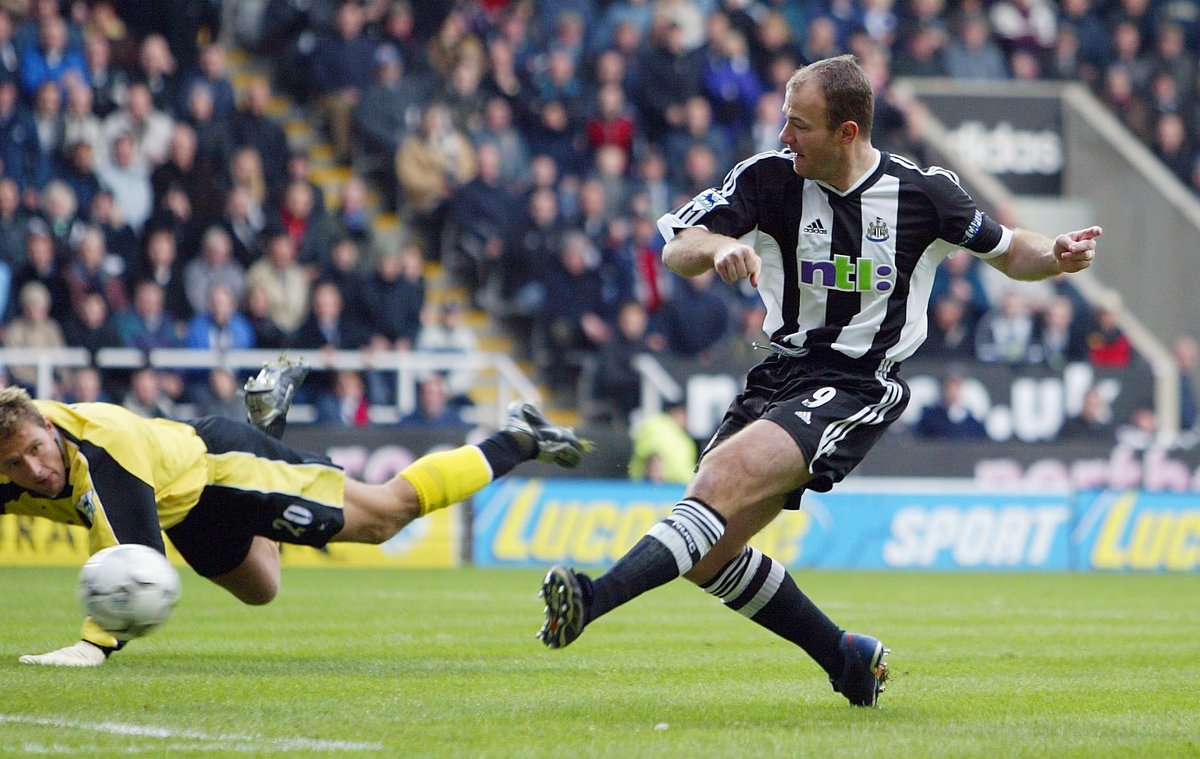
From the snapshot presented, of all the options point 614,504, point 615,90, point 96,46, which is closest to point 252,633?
point 614,504

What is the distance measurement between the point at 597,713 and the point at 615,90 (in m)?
14.2

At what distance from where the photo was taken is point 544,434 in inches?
343

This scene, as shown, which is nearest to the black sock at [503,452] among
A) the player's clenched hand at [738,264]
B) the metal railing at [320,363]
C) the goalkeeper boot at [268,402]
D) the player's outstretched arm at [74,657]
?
the goalkeeper boot at [268,402]

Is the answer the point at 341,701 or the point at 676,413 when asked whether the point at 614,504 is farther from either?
the point at 341,701

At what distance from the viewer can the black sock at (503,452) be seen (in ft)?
27.7

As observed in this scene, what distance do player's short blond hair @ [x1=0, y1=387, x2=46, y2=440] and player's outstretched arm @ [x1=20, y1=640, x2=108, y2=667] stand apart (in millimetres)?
1048

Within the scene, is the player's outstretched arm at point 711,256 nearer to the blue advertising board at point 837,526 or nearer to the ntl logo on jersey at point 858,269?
the ntl logo on jersey at point 858,269

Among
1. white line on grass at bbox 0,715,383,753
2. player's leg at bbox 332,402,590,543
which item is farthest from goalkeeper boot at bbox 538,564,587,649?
player's leg at bbox 332,402,590,543

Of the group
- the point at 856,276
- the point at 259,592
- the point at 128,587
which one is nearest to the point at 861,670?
the point at 856,276

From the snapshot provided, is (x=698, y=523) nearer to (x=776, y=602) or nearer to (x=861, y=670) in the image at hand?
(x=776, y=602)

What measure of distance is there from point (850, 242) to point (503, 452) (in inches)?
109

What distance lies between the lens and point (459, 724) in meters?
5.64

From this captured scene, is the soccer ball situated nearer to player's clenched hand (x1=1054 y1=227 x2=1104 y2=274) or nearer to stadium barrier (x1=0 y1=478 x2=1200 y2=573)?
player's clenched hand (x1=1054 y1=227 x2=1104 y2=274)

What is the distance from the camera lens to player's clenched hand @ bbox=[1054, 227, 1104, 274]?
241 inches
